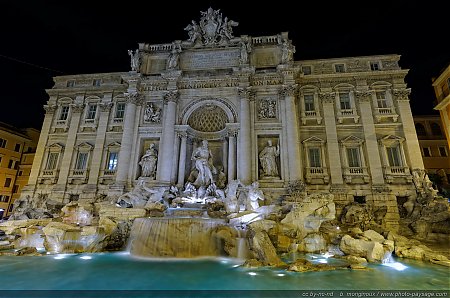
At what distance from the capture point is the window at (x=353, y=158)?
731 inches

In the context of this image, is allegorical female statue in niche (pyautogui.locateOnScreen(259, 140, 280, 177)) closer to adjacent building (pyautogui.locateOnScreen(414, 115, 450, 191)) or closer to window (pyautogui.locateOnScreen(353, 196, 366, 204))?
window (pyautogui.locateOnScreen(353, 196, 366, 204))

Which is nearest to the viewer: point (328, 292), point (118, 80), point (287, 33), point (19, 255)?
point (328, 292)

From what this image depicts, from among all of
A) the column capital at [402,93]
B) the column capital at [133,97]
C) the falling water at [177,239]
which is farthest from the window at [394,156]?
the column capital at [133,97]

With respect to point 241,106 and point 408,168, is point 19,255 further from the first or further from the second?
point 408,168

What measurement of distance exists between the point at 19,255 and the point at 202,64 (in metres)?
17.8

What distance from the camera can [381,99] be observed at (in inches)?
782

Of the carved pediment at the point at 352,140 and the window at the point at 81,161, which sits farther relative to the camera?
the window at the point at 81,161

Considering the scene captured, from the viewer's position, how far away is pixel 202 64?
21.6 meters

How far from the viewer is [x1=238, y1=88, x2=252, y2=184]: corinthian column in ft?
58.4

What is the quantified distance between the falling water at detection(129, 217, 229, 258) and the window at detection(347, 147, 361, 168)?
12.9 m

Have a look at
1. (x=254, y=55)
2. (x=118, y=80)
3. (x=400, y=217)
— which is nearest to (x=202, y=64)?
(x=254, y=55)

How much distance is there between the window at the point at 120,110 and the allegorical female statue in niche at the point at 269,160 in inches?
520

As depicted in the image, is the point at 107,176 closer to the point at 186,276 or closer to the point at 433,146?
the point at 186,276

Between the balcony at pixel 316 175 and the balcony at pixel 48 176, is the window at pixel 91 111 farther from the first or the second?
the balcony at pixel 316 175
